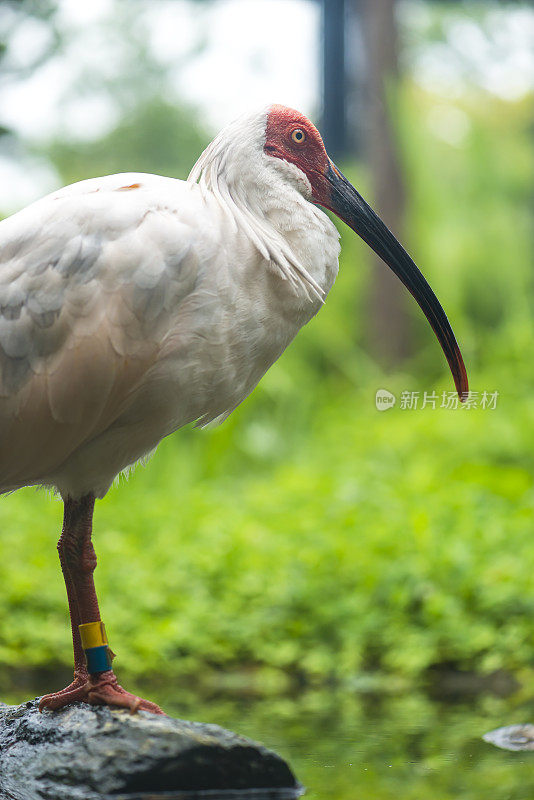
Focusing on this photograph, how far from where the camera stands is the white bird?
274 cm

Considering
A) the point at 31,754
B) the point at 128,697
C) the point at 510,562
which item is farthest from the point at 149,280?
the point at 510,562

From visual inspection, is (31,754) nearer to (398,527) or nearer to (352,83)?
(398,527)

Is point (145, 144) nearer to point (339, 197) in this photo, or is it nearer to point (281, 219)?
point (339, 197)

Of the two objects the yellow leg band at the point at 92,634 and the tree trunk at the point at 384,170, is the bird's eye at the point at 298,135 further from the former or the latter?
the tree trunk at the point at 384,170

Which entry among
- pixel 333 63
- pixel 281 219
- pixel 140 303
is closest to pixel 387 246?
pixel 281 219

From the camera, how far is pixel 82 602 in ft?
9.87

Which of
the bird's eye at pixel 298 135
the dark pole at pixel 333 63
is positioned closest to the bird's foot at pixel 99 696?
the bird's eye at pixel 298 135

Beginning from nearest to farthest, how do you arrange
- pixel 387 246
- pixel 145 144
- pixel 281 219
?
pixel 281 219, pixel 387 246, pixel 145 144

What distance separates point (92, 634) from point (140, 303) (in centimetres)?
98

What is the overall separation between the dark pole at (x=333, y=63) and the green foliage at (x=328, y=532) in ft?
7.13

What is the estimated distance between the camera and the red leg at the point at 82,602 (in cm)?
298

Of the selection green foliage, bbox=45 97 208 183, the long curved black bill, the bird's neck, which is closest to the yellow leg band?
the bird's neck

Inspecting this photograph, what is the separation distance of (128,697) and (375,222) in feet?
5.32

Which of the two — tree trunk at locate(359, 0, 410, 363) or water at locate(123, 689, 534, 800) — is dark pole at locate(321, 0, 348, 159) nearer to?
tree trunk at locate(359, 0, 410, 363)
